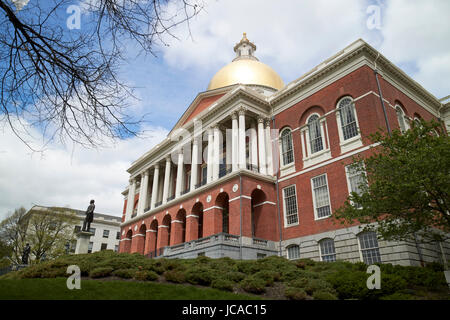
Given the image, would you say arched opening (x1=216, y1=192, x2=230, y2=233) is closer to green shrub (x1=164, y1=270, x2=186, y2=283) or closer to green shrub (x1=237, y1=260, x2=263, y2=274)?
green shrub (x1=237, y1=260, x2=263, y2=274)

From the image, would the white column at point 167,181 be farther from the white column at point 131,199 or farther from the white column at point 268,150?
the white column at point 268,150

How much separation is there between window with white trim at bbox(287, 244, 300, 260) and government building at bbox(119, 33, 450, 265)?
0.25 ft

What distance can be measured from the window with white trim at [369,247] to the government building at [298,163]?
62 millimetres

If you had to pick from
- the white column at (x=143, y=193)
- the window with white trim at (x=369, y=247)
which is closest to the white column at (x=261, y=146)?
the window with white trim at (x=369, y=247)

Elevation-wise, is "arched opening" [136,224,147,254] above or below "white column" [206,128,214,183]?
below

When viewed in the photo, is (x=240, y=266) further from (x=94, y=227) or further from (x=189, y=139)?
(x=94, y=227)

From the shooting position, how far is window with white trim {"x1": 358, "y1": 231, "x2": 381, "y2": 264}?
20.5 m

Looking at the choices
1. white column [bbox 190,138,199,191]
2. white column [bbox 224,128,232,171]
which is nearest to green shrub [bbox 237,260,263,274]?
white column [bbox 224,128,232,171]

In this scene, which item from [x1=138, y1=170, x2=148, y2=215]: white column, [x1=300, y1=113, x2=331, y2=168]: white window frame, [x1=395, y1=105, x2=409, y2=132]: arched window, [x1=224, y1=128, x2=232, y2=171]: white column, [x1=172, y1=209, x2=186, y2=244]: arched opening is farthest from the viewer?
[x1=138, y1=170, x2=148, y2=215]: white column

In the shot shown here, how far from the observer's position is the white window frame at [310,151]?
84.8 ft

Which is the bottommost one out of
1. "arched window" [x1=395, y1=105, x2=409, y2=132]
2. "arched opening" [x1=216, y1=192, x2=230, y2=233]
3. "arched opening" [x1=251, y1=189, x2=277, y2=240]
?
"arched opening" [x1=251, y1=189, x2=277, y2=240]

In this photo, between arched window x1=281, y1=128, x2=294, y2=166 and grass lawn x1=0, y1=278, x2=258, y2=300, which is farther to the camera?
arched window x1=281, y1=128, x2=294, y2=166
